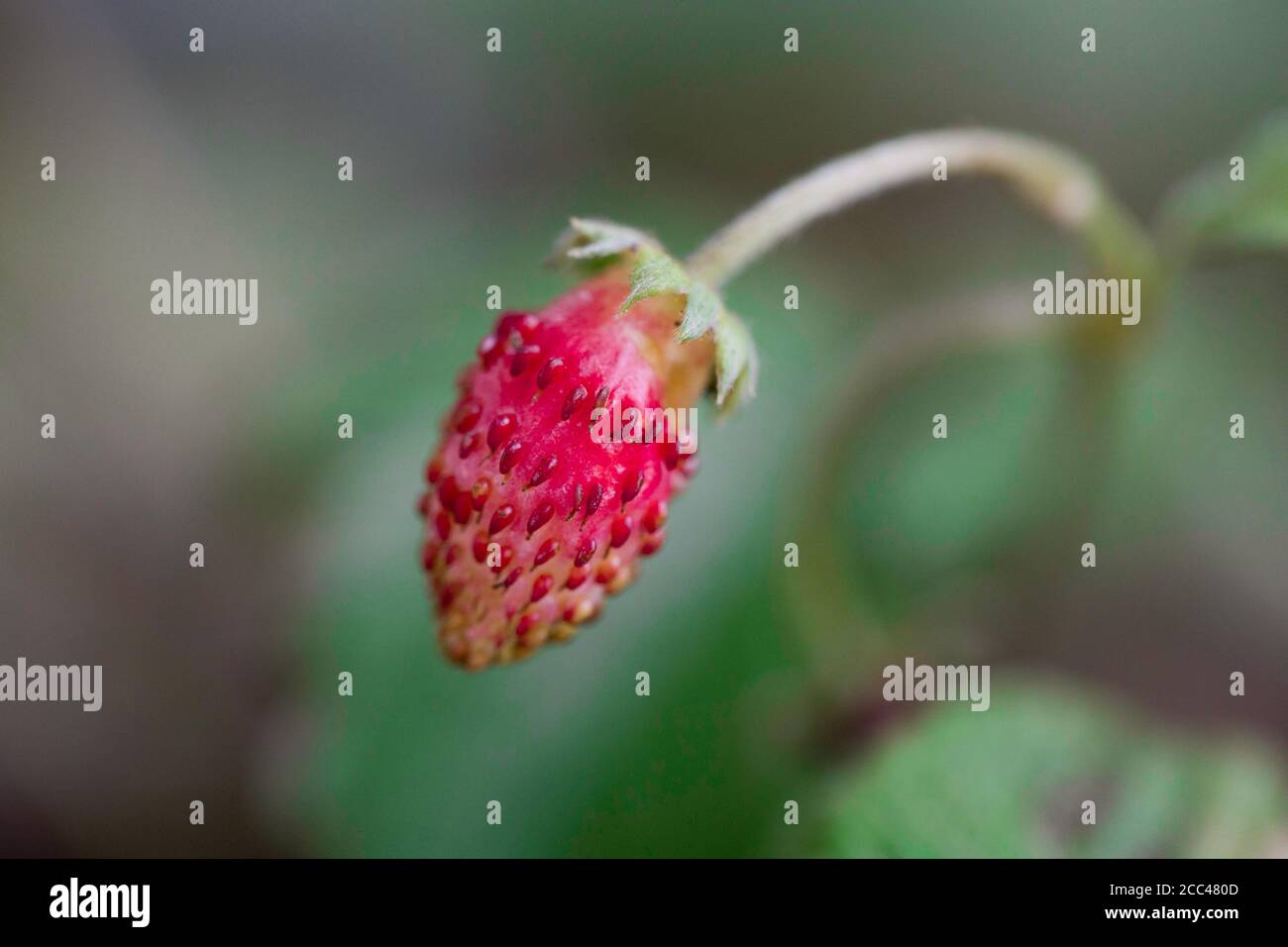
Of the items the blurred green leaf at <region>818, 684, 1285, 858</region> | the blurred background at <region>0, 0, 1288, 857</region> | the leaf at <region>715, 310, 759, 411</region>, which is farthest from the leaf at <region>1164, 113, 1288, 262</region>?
the leaf at <region>715, 310, 759, 411</region>

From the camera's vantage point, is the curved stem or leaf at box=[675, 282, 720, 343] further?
the curved stem

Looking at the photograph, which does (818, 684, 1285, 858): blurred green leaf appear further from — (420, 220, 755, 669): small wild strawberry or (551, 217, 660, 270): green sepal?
(551, 217, 660, 270): green sepal

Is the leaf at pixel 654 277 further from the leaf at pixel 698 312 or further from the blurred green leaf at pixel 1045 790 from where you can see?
the blurred green leaf at pixel 1045 790

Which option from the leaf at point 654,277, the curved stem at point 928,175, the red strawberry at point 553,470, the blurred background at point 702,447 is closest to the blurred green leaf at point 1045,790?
the blurred background at point 702,447

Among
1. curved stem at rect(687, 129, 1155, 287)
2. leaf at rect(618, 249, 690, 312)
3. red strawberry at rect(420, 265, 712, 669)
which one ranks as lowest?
red strawberry at rect(420, 265, 712, 669)

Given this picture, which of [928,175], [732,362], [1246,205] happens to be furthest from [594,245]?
[1246,205]
